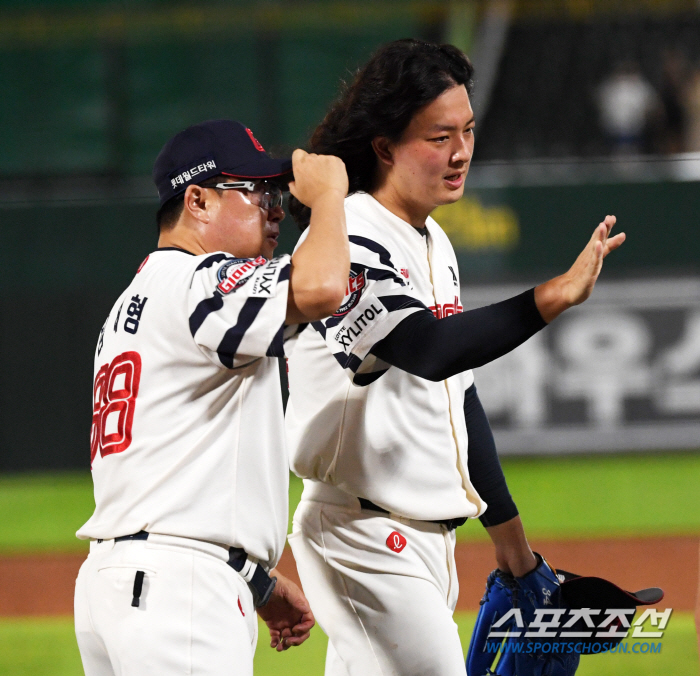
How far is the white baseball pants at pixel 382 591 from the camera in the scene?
248 centimetres

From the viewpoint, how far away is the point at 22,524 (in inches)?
301

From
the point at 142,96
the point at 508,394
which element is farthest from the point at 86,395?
the point at 508,394

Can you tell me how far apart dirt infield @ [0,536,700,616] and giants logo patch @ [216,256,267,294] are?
3884mm

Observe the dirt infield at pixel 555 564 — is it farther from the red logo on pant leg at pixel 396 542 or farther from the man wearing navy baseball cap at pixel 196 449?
the man wearing navy baseball cap at pixel 196 449

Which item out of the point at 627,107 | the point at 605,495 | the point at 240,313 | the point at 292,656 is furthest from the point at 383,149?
the point at 627,107

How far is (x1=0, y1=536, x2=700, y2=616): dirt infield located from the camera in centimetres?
574

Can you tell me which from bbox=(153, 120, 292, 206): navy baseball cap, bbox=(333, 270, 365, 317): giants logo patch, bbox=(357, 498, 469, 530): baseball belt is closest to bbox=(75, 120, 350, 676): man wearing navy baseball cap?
bbox=(153, 120, 292, 206): navy baseball cap

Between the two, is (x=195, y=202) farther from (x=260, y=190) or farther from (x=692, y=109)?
(x=692, y=109)

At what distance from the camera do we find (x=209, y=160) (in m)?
2.35

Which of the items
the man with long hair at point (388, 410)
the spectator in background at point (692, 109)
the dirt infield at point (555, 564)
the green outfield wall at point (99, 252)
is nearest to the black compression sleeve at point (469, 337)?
the man with long hair at point (388, 410)

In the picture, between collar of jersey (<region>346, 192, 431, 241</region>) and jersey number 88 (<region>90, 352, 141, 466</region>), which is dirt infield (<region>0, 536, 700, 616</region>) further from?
jersey number 88 (<region>90, 352, 141, 466</region>)

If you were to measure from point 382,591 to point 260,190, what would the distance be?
1.01m

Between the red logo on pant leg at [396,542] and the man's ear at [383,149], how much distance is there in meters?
0.94

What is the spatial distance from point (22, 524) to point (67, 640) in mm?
2794
